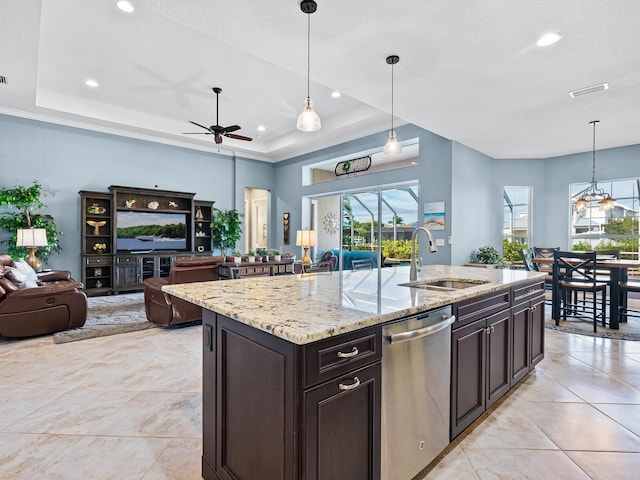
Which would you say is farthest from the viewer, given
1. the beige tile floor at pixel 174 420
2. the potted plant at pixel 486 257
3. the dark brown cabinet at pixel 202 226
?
the dark brown cabinet at pixel 202 226

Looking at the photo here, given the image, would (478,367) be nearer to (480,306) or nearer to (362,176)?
(480,306)

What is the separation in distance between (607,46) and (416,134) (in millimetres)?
3360

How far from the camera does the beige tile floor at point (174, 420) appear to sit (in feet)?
5.79

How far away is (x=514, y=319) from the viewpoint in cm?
244

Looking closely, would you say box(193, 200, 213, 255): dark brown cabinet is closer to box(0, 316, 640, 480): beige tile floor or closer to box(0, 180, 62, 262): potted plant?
box(0, 180, 62, 262): potted plant

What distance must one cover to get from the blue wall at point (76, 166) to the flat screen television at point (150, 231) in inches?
27.9

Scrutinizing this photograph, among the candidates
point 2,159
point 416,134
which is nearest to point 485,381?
point 416,134

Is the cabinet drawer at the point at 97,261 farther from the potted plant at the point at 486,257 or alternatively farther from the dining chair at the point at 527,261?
the dining chair at the point at 527,261

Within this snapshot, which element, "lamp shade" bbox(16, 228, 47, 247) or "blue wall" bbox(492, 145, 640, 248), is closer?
"lamp shade" bbox(16, 228, 47, 247)

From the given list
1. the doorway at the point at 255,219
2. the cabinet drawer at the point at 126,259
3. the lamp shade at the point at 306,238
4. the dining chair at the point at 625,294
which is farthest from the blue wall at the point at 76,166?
the dining chair at the point at 625,294

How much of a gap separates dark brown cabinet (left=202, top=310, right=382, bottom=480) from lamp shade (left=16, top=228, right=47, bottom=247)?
17.6ft

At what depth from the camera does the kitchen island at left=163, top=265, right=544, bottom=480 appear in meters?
1.14

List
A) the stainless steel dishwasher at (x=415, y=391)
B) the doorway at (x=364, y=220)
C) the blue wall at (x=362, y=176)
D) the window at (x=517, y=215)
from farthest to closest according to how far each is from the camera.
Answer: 1. the window at (x=517, y=215)
2. the doorway at (x=364, y=220)
3. the blue wall at (x=362, y=176)
4. the stainless steel dishwasher at (x=415, y=391)

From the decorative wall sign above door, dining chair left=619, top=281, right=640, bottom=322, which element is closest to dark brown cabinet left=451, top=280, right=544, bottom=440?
dining chair left=619, top=281, right=640, bottom=322
